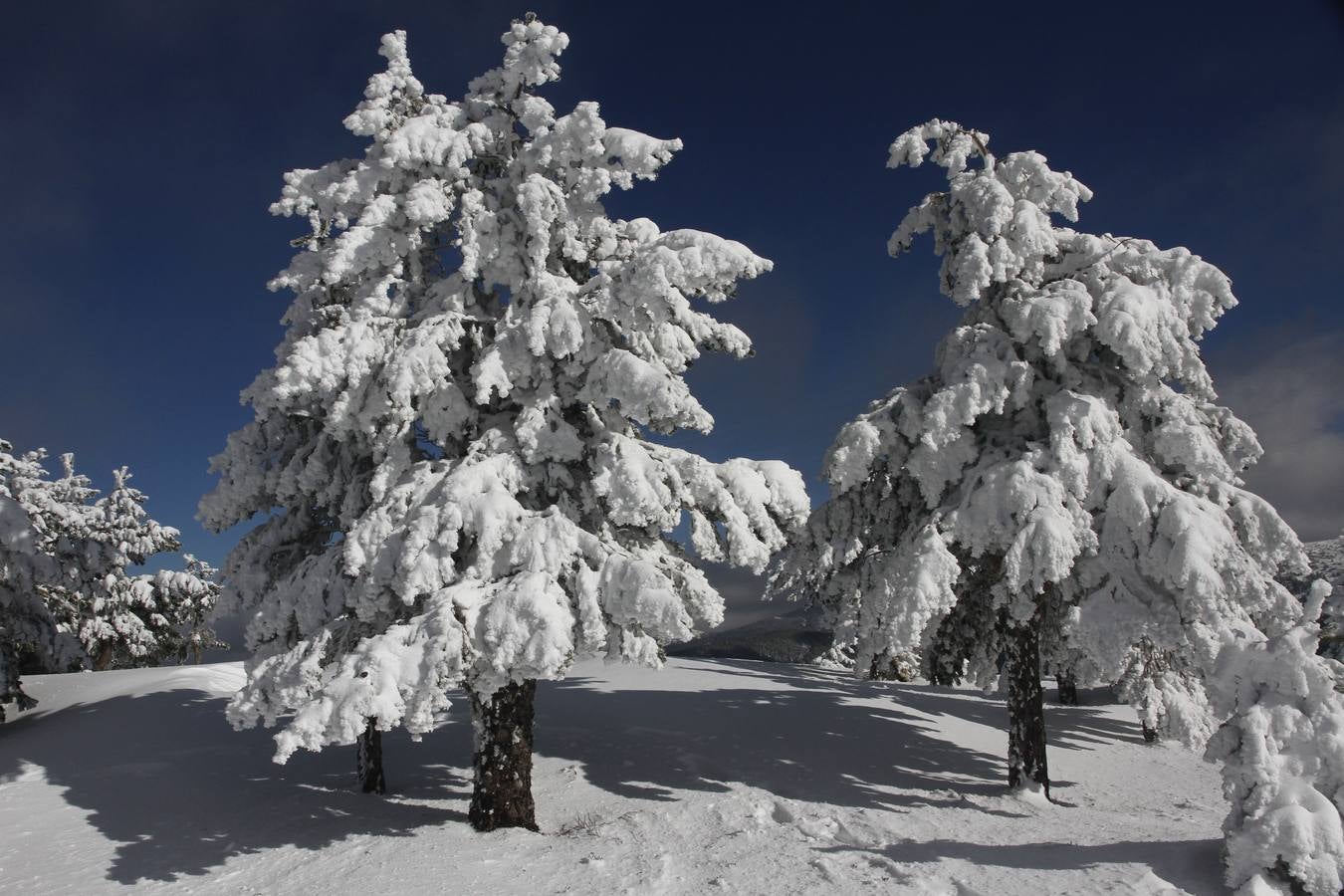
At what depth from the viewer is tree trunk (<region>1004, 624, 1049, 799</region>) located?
35.7 ft

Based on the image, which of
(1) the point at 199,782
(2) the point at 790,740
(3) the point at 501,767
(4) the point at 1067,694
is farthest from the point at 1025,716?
(1) the point at 199,782

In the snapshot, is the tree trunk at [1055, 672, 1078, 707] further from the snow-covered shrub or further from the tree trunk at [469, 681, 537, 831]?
the snow-covered shrub

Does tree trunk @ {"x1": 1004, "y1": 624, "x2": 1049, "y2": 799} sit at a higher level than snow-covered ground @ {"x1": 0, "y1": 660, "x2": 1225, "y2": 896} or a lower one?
higher

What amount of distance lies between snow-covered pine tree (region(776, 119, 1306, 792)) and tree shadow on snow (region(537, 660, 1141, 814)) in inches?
71.3

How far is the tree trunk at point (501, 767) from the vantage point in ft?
32.1

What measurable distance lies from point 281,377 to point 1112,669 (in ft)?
35.6

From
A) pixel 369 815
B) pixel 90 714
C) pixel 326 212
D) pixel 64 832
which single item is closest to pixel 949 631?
pixel 369 815

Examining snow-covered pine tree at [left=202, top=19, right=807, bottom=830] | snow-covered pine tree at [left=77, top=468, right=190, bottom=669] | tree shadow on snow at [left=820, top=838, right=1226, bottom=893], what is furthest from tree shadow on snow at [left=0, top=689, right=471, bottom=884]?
snow-covered pine tree at [left=77, top=468, right=190, bottom=669]

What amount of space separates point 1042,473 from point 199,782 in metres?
13.7

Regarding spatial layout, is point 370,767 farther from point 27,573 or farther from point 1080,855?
point 27,573

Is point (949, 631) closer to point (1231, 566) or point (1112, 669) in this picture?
point (1112, 669)

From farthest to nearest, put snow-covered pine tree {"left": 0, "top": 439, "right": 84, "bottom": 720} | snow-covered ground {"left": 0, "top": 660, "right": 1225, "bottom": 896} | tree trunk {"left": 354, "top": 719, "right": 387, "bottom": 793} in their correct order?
snow-covered pine tree {"left": 0, "top": 439, "right": 84, "bottom": 720} → tree trunk {"left": 354, "top": 719, "right": 387, "bottom": 793} → snow-covered ground {"left": 0, "top": 660, "right": 1225, "bottom": 896}

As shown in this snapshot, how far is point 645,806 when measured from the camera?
10469 millimetres

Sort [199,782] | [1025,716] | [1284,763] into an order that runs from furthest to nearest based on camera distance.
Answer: [199,782] → [1025,716] → [1284,763]
